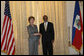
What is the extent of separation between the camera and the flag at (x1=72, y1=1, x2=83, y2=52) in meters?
8.87

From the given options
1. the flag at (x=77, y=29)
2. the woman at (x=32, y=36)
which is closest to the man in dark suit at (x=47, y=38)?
the woman at (x=32, y=36)

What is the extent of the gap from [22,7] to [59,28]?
6.09 ft

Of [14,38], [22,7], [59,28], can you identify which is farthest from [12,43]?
[59,28]

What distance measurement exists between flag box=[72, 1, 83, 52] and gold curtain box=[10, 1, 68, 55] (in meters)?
0.55

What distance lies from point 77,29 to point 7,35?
2906 mm

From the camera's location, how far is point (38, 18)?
360 inches

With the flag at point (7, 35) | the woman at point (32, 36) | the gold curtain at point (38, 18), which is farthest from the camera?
the gold curtain at point (38, 18)

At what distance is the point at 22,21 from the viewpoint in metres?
8.90

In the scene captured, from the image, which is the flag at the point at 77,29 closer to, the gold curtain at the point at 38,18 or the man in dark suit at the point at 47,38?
the gold curtain at the point at 38,18

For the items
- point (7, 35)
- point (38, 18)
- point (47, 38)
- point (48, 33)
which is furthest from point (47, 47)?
point (38, 18)

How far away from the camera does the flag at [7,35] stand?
790cm

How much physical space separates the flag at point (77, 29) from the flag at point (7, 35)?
8.59 ft

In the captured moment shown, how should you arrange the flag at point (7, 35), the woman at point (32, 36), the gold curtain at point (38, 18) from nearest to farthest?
the woman at point (32, 36), the flag at point (7, 35), the gold curtain at point (38, 18)

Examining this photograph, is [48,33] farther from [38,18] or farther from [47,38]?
[38,18]
